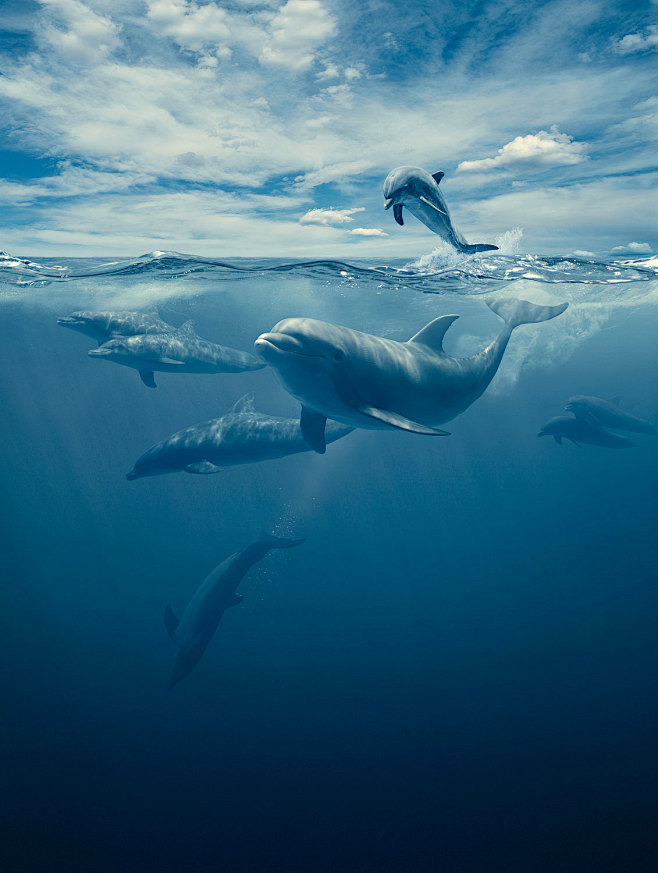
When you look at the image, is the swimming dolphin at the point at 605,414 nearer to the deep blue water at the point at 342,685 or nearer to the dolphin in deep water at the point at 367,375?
the deep blue water at the point at 342,685

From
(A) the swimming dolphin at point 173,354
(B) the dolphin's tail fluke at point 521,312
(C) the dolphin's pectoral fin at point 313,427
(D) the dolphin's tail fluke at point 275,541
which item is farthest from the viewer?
(D) the dolphin's tail fluke at point 275,541

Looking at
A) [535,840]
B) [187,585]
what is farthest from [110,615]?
[535,840]

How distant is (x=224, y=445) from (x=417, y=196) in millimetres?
6838

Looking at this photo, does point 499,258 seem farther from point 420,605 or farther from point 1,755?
point 1,755

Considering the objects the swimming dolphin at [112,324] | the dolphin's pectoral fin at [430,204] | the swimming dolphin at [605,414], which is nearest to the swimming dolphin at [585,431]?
the swimming dolphin at [605,414]

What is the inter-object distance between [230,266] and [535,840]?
16650 mm

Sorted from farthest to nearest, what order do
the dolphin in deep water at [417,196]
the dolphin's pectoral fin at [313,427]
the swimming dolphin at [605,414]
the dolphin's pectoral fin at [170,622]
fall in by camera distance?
the swimming dolphin at [605,414] → the dolphin's pectoral fin at [170,622] → the dolphin's pectoral fin at [313,427] → the dolphin in deep water at [417,196]

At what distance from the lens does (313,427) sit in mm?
6199

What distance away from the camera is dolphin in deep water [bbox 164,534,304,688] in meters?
10.6

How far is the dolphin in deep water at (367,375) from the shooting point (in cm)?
502

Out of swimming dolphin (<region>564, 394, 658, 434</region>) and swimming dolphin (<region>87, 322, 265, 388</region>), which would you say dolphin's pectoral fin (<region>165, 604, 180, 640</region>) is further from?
swimming dolphin (<region>564, 394, 658, 434</region>)

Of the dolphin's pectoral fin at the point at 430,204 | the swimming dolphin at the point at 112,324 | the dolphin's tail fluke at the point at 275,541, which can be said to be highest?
the dolphin's pectoral fin at the point at 430,204

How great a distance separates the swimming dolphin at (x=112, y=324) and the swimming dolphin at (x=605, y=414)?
13358mm

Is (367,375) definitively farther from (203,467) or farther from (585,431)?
(585,431)
